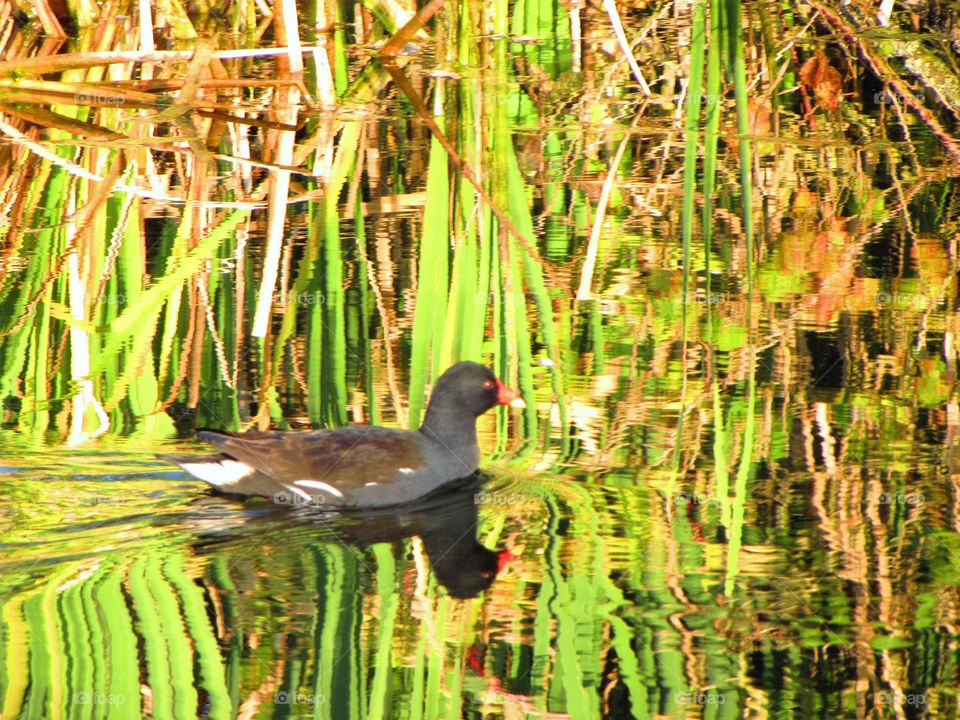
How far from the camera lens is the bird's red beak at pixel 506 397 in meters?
5.99

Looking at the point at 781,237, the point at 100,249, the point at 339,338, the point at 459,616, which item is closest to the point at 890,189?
the point at 781,237

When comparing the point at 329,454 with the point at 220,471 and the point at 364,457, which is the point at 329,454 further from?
the point at 220,471

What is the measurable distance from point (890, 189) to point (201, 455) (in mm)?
4976

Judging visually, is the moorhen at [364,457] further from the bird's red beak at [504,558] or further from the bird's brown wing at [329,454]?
the bird's red beak at [504,558]

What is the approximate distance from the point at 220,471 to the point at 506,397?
122 cm

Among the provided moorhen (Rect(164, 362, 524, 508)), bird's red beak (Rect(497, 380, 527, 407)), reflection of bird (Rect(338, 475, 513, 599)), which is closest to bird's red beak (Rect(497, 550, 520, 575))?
reflection of bird (Rect(338, 475, 513, 599))

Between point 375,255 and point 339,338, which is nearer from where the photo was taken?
point 339,338

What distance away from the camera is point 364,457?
5629 mm

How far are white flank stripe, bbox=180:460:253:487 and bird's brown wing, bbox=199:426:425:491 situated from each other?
0.04 meters

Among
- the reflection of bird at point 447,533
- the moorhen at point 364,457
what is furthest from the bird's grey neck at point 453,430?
the reflection of bird at point 447,533

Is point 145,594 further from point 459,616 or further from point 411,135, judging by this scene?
point 411,135

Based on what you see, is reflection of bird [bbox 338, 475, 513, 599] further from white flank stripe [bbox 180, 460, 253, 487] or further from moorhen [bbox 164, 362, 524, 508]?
white flank stripe [bbox 180, 460, 253, 487]

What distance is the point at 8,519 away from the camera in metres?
5.20

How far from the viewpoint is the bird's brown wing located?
218 inches
